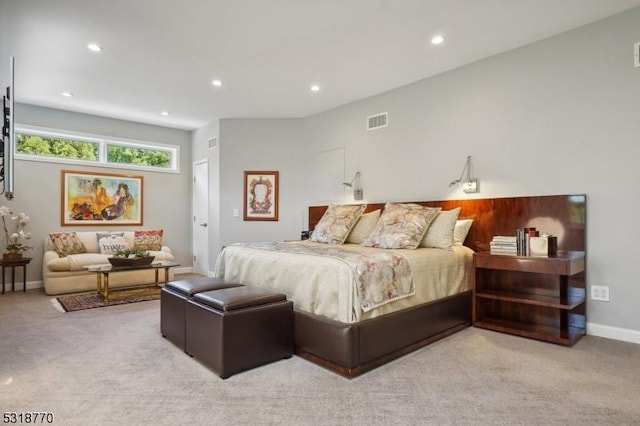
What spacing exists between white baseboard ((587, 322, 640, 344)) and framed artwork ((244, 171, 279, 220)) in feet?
14.2

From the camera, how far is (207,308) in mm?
2486

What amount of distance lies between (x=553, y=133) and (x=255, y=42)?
2.89 metres

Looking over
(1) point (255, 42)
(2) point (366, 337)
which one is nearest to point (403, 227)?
(2) point (366, 337)

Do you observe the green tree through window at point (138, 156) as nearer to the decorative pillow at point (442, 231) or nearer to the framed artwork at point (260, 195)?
the framed artwork at point (260, 195)

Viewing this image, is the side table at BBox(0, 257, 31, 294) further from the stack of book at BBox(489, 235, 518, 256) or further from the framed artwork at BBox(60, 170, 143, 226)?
the stack of book at BBox(489, 235, 518, 256)

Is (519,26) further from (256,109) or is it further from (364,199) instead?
(256,109)

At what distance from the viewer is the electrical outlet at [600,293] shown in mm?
3086

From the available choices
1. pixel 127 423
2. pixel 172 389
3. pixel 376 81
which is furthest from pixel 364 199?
pixel 127 423

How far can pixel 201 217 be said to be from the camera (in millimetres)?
6656

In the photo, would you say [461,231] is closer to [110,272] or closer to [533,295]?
[533,295]

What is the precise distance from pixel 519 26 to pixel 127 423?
401 centimetres

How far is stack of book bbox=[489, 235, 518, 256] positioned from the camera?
317cm

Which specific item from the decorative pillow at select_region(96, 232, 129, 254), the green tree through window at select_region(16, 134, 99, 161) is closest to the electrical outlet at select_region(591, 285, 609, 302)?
the decorative pillow at select_region(96, 232, 129, 254)

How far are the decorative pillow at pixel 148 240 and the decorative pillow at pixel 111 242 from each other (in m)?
0.17
